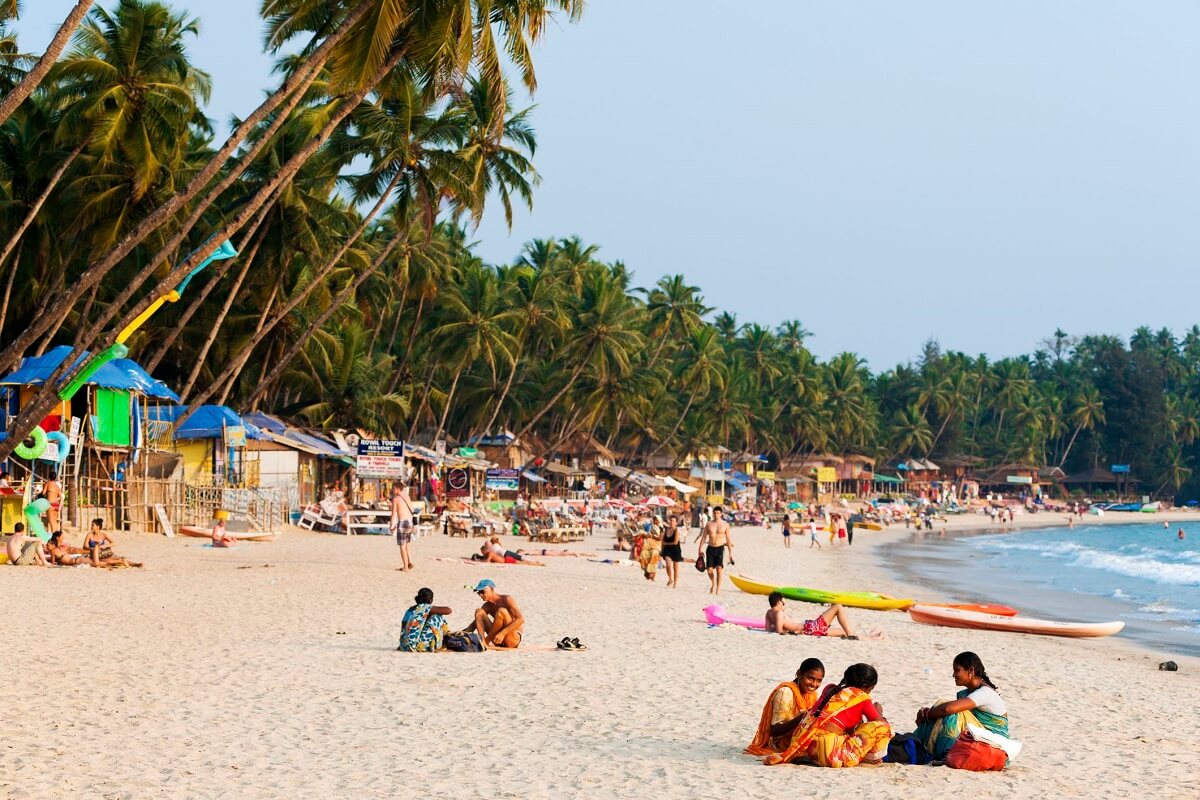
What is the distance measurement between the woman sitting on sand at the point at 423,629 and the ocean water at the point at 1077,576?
36.9ft

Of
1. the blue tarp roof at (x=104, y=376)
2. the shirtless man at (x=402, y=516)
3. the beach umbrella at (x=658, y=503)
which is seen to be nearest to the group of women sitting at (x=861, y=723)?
the shirtless man at (x=402, y=516)

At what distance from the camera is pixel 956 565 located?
3850 cm

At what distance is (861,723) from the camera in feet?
25.1

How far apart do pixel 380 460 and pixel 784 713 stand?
2428cm

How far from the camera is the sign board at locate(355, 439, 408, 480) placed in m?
31.0

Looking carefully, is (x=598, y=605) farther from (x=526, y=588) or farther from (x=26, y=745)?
(x=26, y=745)

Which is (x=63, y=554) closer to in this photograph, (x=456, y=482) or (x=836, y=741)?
(x=836, y=741)

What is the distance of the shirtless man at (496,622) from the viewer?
12.0 metres

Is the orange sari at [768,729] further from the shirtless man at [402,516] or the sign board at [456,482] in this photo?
the sign board at [456,482]

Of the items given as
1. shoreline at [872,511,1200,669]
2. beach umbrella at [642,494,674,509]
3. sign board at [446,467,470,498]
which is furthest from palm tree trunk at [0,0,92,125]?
beach umbrella at [642,494,674,509]

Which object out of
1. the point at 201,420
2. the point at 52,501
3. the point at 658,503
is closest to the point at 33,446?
the point at 52,501

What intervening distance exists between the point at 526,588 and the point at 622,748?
37.5 feet

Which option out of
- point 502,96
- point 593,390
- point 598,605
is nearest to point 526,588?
point 598,605

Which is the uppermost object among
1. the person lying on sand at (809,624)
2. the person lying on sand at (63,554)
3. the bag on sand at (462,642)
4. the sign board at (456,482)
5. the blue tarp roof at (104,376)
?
the blue tarp roof at (104,376)
